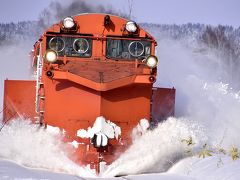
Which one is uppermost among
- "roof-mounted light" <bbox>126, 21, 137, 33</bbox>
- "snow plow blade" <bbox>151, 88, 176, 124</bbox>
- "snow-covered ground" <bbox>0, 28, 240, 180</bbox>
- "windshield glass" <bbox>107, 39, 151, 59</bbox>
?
"roof-mounted light" <bbox>126, 21, 137, 33</bbox>

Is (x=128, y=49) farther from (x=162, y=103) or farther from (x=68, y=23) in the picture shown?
(x=162, y=103)

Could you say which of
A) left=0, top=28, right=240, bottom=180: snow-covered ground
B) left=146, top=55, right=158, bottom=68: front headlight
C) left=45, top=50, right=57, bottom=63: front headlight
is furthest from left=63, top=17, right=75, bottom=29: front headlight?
left=0, top=28, right=240, bottom=180: snow-covered ground

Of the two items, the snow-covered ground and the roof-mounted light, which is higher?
the roof-mounted light

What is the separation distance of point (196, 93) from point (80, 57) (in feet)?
20.2

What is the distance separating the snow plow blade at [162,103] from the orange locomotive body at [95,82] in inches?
16.2

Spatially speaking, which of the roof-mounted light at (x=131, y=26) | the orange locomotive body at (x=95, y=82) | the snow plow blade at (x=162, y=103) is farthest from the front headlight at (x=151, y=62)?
the snow plow blade at (x=162, y=103)

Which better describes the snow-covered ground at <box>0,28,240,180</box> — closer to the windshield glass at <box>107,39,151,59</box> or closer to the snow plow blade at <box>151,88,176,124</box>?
the snow plow blade at <box>151,88,176,124</box>

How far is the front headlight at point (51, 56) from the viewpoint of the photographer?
8.98 meters

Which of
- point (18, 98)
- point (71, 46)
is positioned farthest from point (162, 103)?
point (18, 98)

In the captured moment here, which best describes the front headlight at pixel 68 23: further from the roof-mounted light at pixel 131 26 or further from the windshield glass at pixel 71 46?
the roof-mounted light at pixel 131 26

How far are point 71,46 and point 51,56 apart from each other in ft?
2.38

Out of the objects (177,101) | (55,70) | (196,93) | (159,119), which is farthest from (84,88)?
(196,93)

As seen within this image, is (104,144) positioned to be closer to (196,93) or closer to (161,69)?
(196,93)

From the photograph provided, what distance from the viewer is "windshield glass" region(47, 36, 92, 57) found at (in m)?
9.56
